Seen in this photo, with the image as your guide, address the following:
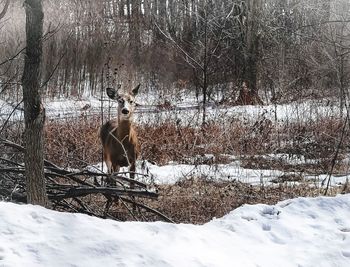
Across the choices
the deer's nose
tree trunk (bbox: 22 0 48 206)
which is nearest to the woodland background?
the deer's nose

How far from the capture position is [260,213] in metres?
4.29

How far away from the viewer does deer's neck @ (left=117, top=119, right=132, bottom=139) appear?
764 cm

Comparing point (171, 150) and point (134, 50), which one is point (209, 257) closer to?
point (171, 150)

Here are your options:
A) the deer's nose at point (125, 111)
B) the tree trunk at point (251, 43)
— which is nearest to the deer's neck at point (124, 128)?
the deer's nose at point (125, 111)

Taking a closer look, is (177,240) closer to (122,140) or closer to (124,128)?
(122,140)

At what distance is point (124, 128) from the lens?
7699 millimetres

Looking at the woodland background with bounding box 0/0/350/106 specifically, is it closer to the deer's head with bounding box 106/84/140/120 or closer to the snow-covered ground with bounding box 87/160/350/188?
the snow-covered ground with bounding box 87/160/350/188

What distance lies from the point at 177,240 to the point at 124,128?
4.41 m

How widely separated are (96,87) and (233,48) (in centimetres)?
575

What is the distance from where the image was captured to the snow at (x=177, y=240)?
9.77 ft

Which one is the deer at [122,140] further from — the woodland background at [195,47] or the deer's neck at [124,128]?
the woodland background at [195,47]

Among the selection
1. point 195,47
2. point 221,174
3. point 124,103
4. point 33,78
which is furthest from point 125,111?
point 195,47

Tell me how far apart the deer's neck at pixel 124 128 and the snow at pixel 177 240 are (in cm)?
357

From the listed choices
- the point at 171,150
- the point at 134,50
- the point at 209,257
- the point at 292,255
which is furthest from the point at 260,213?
the point at 134,50
